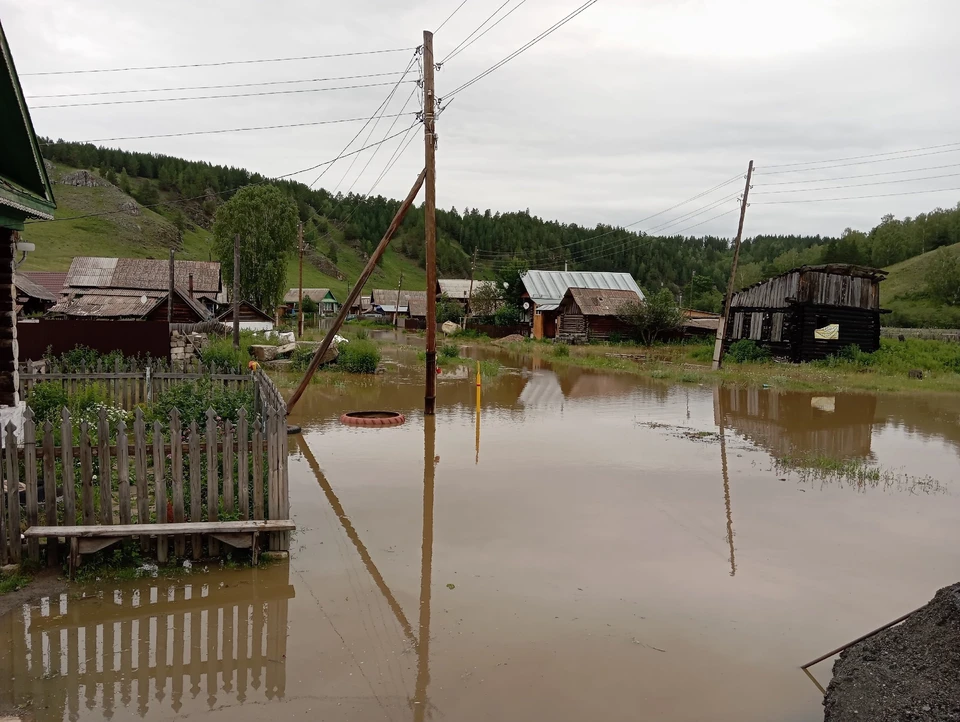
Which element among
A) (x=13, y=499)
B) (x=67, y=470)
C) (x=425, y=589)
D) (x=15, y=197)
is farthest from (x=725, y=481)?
(x=15, y=197)

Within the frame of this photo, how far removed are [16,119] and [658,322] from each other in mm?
42358

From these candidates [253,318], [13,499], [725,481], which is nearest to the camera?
[13,499]

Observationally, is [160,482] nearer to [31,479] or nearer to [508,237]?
[31,479]

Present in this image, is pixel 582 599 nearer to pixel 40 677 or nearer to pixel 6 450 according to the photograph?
pixel 40 677

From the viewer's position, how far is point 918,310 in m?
69.8

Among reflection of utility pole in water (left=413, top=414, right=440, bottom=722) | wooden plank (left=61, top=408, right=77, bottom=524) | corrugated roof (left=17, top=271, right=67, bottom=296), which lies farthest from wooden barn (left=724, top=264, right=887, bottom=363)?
corrugated roof (left=17, top=271, right=67, bottom=296)

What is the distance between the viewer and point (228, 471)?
754cm

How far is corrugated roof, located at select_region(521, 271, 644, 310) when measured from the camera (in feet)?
205

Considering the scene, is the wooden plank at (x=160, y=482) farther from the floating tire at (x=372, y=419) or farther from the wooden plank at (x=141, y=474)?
the floating tire at (x=372, y=419)

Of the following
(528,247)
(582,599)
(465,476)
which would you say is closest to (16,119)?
(465,476)

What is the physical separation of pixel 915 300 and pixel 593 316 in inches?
1677

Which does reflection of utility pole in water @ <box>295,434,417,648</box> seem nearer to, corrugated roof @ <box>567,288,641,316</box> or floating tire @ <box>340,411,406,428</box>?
floating tire @ <box>340,411,406,428</box>

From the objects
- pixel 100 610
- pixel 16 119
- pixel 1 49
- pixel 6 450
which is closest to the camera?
pixel 100 610

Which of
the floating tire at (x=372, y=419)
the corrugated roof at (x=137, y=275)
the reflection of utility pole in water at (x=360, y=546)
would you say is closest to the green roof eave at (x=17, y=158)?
Answer: the reflection of utility pole in water at (x=360, y=546)
